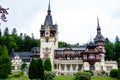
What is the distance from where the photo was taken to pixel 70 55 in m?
75.4

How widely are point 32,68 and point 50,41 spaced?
23824mm

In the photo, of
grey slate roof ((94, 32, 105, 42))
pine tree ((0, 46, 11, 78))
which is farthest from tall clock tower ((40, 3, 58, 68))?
pine tree ((0, 46, 11, 78))

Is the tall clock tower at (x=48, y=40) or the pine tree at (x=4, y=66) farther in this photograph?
the tall clock tower at (x=48, y=40)

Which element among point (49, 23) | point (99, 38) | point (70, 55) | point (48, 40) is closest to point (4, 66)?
point (48, 40)

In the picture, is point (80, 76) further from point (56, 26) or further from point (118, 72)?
point (56, 26)

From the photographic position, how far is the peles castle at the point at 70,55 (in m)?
71.2

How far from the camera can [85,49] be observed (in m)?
71.8

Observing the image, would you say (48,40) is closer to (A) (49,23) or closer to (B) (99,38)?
(A) (49,23)

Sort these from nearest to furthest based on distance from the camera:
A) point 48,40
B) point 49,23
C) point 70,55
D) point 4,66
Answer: point 4,66, point 48,40, point 49,23, point 70,55

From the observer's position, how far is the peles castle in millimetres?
71188

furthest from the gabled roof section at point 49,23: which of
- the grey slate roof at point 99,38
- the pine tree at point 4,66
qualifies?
the pine tree at point 4,66

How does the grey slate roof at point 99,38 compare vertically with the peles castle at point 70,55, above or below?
above

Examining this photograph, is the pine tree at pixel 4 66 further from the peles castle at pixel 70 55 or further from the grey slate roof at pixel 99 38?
the grey slate roof at pixel 99 38

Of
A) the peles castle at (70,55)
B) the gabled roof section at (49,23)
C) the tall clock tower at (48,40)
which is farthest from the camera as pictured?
the gabled roof section at (49,23)
